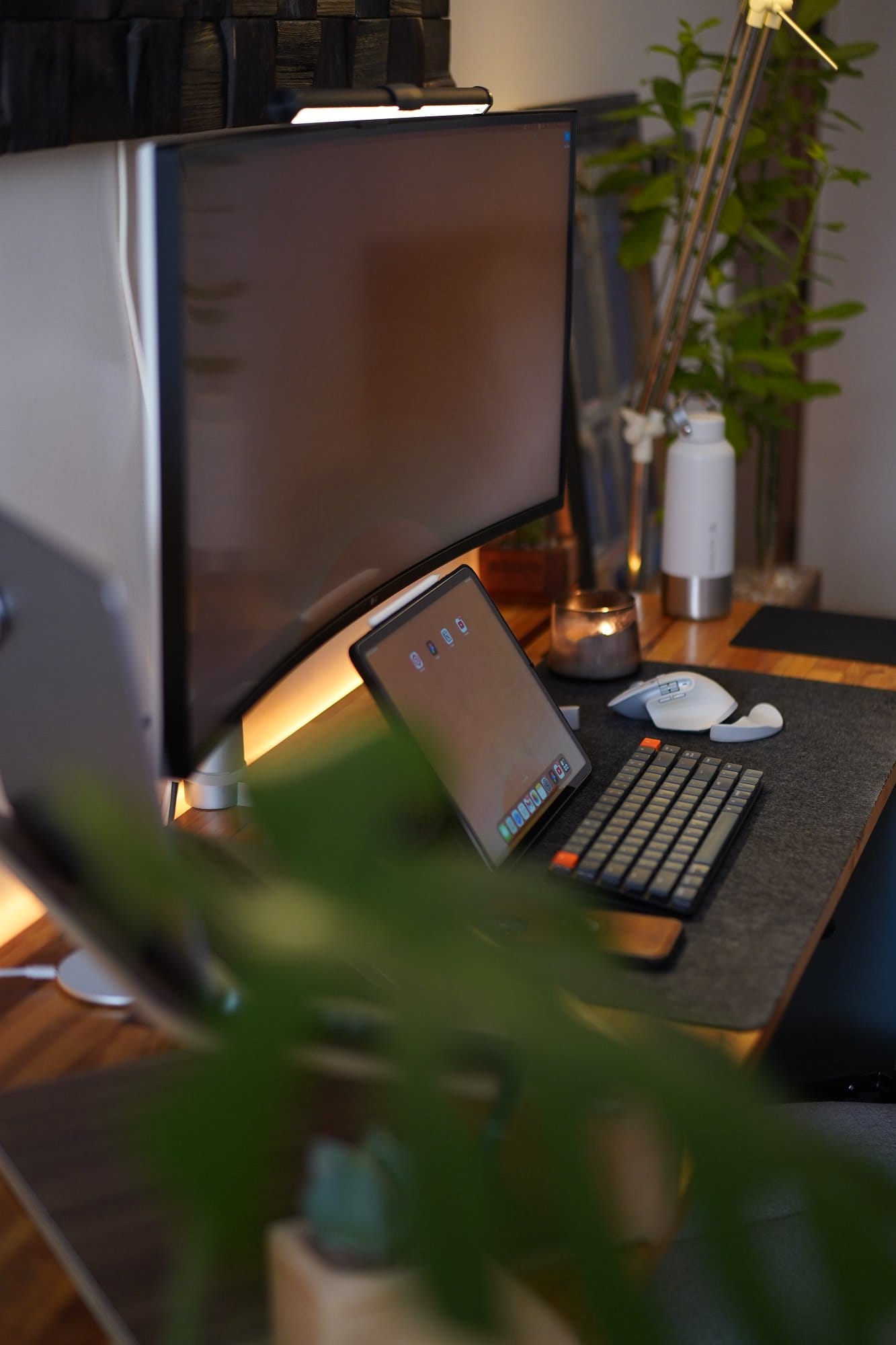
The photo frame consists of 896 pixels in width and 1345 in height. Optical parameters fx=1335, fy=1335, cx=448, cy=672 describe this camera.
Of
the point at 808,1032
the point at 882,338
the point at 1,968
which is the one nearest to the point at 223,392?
the point at 1,968

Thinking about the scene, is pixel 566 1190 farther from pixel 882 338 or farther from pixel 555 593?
pixel 882 338

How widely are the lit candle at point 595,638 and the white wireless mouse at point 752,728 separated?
5.8 inches

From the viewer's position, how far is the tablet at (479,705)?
37.6 inches

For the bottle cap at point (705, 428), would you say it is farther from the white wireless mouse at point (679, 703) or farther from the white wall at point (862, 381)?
the white wall at point (862, 381)

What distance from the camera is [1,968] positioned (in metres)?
0.89

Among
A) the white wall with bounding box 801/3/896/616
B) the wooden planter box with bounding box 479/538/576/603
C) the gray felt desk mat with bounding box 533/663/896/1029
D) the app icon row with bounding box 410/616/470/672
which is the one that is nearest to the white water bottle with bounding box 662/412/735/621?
the wooden planter box with bounding box 479/538/576/603

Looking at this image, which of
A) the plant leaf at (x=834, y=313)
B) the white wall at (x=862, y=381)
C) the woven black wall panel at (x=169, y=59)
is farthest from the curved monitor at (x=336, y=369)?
the white wall at (x=862, y=381)

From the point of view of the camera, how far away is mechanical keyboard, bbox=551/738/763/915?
933 millimetres

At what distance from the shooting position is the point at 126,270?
3.22ft

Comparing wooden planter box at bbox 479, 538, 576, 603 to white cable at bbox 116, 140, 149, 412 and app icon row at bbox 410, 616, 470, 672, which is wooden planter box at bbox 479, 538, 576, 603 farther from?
white cable at bbox 116, 140, 149, 412

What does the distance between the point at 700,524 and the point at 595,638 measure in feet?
1.10

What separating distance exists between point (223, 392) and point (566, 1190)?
0.53 m

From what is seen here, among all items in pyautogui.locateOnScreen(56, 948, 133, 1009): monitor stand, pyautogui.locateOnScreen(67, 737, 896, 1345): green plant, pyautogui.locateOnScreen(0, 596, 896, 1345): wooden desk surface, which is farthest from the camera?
pyautogui.locateOnScreen(56, 948, 133, 1009): monitor stand

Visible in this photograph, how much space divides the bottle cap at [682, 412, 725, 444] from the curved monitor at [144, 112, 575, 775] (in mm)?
305
